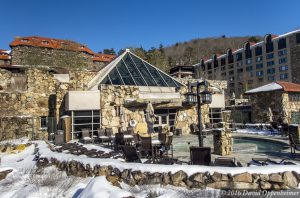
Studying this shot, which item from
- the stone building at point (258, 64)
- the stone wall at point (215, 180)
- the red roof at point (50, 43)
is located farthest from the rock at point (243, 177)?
the stone building at point (258, 64)

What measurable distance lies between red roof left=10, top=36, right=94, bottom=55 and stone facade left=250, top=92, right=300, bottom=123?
4045cm

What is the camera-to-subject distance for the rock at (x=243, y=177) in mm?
5496

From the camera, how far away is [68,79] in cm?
1920

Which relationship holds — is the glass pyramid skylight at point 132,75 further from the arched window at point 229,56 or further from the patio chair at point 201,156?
the arched window at point 229,56

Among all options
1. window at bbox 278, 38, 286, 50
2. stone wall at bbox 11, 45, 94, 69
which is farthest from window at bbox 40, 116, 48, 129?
window at bbox 278, 38, 286, 50

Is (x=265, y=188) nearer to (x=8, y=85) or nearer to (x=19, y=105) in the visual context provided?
(x=19, y=105)

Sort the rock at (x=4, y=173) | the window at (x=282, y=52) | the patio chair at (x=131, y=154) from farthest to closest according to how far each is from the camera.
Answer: the window at (x=282, y=52) → the rock at (x=4, y=173) → the patio chair at (x=131, y=154)

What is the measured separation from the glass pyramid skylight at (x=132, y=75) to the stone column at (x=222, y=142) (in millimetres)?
10341

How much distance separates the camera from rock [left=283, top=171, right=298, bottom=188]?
5.39 meters

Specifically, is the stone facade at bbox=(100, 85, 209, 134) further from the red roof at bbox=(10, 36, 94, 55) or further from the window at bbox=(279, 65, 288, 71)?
the window at bbox=(279, 65, 288, 71)

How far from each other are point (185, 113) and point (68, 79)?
958 cm

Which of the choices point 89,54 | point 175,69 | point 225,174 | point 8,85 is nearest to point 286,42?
point 175,69

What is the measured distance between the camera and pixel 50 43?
5059 cm

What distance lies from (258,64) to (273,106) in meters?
42.9
